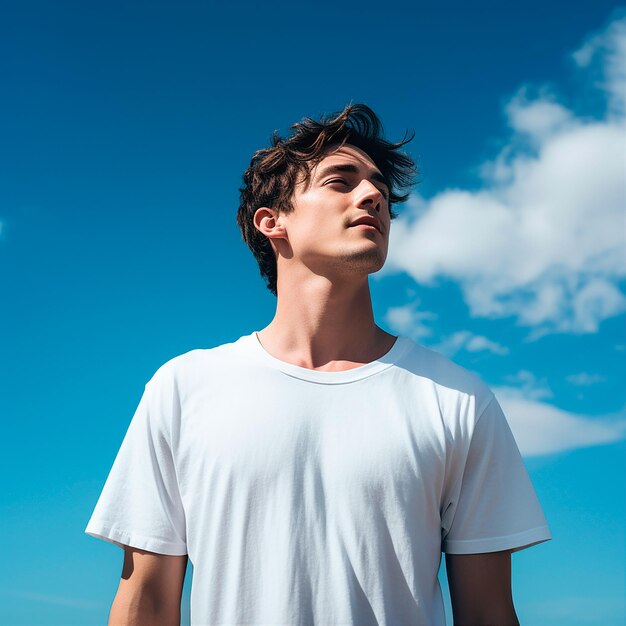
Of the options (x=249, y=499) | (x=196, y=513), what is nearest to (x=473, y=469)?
(x=249, y=499)

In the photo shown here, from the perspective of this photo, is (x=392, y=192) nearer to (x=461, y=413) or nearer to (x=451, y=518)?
(x=461, y=413)

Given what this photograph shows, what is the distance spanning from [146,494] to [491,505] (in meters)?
1.98

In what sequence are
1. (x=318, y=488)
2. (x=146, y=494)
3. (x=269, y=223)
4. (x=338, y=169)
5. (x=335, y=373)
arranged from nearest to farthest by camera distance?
(x=318, y=488) → (x=146, y=494) → (x=335, y=373) → (x=338, y=169) → (x=269, y=223)

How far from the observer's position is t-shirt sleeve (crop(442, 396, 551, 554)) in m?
4.02

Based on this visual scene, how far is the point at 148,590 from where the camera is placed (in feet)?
13.4

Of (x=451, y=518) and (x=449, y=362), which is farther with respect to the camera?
(x=449, y=362)

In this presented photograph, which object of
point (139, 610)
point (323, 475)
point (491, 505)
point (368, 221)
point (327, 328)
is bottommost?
point (139, 610)

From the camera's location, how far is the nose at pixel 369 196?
4.57m

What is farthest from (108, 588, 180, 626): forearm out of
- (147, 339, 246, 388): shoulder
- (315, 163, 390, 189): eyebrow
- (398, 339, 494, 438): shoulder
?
(315, 163, 390, 189): eyebrow

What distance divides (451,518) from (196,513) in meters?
1.45

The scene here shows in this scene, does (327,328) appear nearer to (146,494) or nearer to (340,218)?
(340,218)

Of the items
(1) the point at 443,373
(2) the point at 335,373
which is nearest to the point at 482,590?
(1) the point at 443,373

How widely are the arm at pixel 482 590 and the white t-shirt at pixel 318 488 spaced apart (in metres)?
0.09

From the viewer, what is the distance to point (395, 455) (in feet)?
12.9
